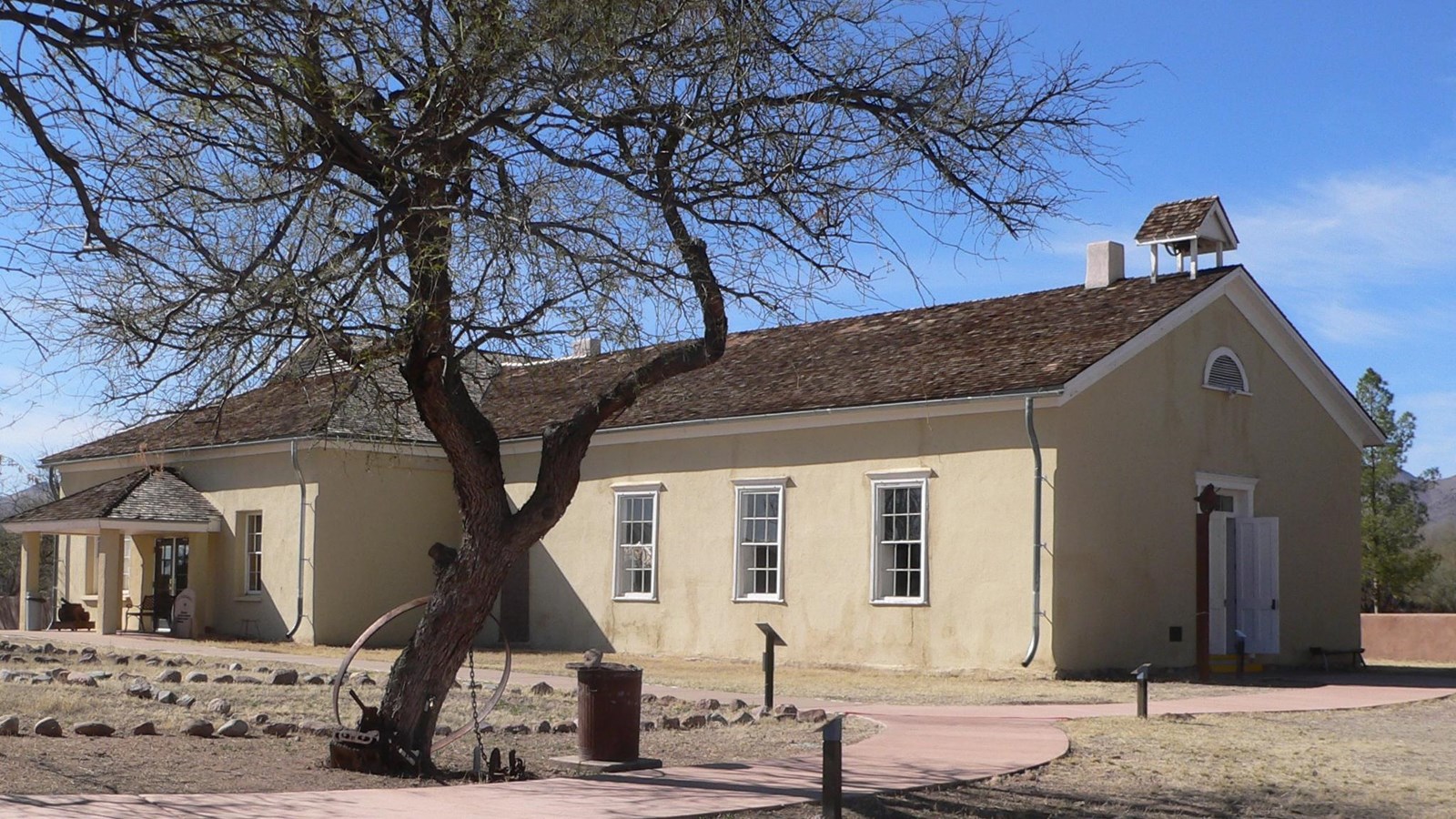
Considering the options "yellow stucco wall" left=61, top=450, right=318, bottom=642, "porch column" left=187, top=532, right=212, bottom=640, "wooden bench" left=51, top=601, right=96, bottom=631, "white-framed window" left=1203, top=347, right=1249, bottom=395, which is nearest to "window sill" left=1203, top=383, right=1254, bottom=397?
"white-framed window" left=1203, top=347, right=1249, bottom=395

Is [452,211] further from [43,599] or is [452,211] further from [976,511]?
[43,599]

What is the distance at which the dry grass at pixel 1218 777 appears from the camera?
948 cm

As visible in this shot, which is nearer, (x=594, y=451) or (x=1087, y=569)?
(x=1087, y=569)

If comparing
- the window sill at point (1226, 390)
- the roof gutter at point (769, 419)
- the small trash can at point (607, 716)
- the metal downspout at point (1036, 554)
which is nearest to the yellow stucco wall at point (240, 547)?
the roof gutter at point (769, 419)

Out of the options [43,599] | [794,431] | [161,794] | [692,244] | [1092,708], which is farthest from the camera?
[43,599]

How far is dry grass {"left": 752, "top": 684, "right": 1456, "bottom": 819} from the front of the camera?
31.1ft

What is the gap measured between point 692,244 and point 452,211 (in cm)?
151

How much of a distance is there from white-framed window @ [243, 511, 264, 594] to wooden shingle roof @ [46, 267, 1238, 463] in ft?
4.93

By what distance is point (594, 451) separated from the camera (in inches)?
983

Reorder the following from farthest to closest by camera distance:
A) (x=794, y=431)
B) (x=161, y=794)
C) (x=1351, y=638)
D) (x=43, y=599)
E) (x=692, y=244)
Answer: (x=43, y=599) < (x=1351, y=638) < (x=794, y=431) < (x=692, y=244) < (x=161, y=794)

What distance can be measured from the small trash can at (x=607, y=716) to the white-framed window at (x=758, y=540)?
11.5 meters

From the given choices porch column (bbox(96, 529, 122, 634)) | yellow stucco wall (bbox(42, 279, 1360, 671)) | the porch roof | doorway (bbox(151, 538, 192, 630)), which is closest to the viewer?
yellow stucco wall (bbox(42, 279, 1360, 671))

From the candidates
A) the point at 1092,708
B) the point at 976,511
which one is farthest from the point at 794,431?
the point at 1092,708

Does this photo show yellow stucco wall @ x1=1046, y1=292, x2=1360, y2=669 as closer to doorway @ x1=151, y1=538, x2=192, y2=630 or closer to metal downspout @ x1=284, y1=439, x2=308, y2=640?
metal downspout @ x1=284, y1=439, x2=308, y2=640
